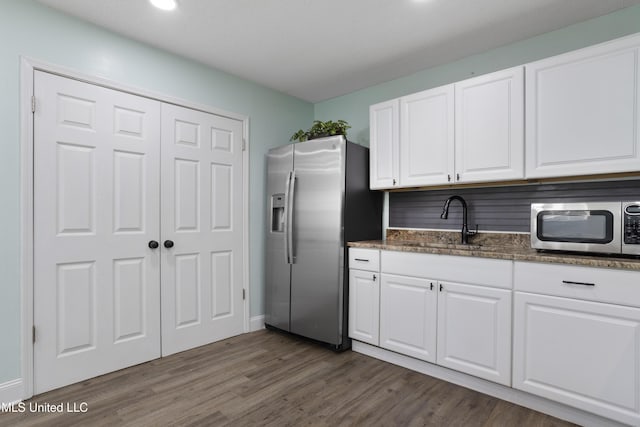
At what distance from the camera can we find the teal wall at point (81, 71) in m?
2.03

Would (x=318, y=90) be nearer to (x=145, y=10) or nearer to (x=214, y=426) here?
(x=145, y=10)

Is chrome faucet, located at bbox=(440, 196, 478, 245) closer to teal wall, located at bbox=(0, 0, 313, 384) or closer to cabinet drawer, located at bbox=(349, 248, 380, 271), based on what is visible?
Answer: cabinet drawer, located at bbox=(349, 248, 380, 271)

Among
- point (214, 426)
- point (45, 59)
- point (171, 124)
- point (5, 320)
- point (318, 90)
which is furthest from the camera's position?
point (318, 90)

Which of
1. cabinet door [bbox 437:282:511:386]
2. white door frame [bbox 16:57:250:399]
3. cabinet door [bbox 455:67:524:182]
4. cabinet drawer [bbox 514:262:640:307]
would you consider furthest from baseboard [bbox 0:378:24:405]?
cabinet door [bbox 455:67:524:182]

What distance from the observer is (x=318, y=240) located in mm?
2961

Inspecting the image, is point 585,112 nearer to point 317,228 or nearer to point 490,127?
point 490,127

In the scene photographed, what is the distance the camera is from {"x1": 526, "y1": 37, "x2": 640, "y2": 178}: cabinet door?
6.22 ft

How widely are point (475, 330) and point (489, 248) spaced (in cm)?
58

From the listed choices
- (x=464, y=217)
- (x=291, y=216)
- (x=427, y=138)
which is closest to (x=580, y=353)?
(x=464, y=217)

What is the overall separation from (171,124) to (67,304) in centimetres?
151

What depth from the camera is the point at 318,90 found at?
364 cm

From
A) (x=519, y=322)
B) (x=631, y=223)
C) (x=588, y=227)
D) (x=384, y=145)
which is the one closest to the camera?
(x=631, y=223)

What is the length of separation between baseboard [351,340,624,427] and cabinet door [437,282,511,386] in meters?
0.09

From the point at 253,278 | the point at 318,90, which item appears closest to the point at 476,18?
the point at 318,90
